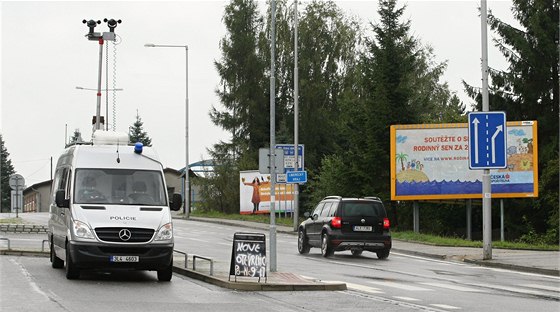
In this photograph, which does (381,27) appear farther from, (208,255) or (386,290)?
(386,290)

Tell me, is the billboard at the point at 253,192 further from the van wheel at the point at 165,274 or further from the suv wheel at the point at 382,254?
the van wheel at the point at 165,274

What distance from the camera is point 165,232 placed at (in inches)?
722

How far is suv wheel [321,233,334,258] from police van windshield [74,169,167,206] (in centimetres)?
979

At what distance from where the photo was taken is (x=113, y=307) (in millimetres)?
13992

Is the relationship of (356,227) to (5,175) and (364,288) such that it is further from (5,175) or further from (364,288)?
(5,175)

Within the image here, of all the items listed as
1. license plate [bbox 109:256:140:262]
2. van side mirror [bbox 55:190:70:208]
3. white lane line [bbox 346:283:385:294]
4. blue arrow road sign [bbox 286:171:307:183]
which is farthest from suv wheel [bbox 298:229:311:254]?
license plate [bbox 109:256:140:262]

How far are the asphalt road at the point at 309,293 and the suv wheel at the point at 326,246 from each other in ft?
8.49

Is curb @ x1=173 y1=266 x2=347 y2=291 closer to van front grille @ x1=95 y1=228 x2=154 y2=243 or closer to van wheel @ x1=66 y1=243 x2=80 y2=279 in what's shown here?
van front grille @ x1=95 y1=228 x2=154 y2=243

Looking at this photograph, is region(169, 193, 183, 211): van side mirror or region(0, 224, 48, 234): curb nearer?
region(169, 193, 183, 211): van side mirror

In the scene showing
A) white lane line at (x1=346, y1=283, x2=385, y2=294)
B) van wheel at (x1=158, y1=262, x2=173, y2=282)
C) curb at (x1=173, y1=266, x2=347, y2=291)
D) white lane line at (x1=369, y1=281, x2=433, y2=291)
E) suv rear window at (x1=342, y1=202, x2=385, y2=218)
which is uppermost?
suv rear window at (x1=342, y1=202, x2=385, y2=218)

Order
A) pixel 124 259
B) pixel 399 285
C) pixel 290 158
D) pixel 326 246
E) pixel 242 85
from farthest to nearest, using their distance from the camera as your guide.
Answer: pixel 242 85, pixel 290 158, pixel 326 246, pixel 399 285, pixel 124 259

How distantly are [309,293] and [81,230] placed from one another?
431 centimetres

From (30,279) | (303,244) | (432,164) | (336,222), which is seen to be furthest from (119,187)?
(432,164)

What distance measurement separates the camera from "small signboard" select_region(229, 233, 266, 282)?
17.9m
